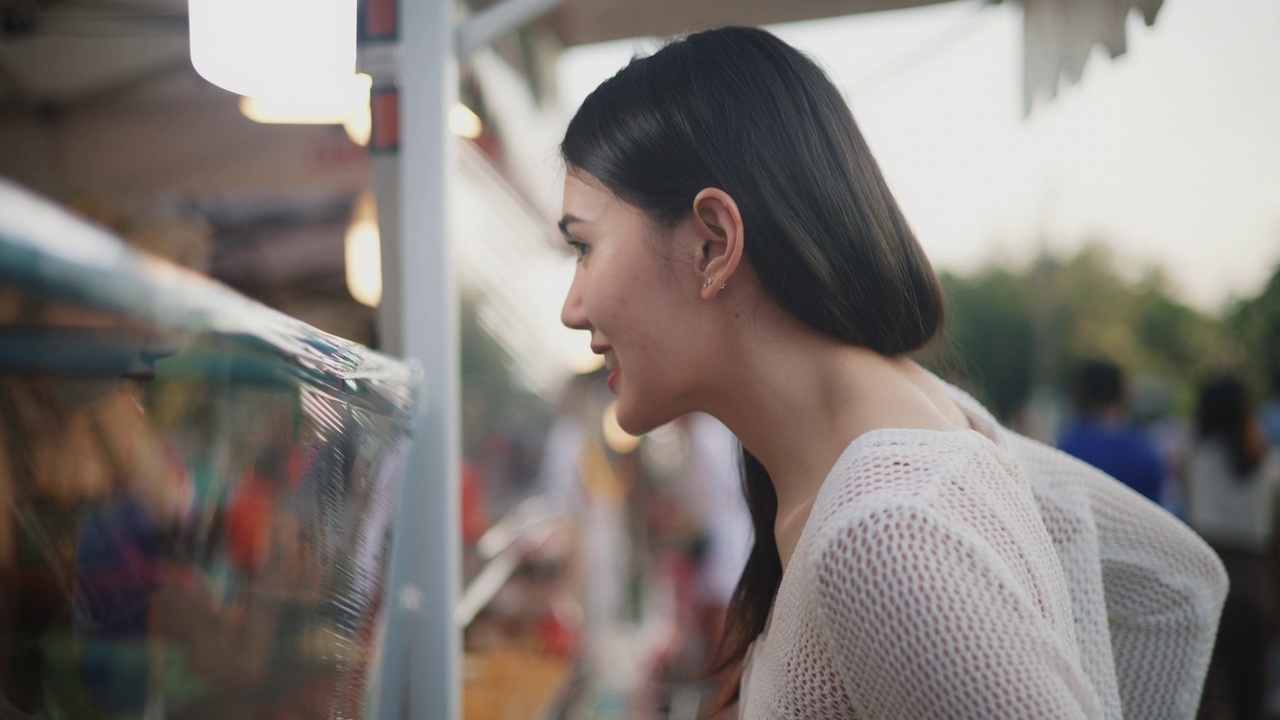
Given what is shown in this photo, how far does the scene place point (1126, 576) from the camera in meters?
1.40

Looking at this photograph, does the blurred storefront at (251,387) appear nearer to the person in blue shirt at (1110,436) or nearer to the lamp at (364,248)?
the lamp at (364,248)

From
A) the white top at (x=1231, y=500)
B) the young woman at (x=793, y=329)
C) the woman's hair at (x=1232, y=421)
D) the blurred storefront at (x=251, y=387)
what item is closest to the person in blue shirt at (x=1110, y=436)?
the white top at (x=1231, y=500)

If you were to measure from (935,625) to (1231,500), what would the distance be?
446 centimetres

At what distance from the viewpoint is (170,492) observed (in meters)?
0.82

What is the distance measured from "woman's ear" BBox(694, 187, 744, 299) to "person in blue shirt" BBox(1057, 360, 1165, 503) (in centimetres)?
354

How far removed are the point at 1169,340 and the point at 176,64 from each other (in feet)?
111

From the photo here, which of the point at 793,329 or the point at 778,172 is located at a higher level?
the point at 778,172

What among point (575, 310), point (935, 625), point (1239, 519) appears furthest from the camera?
point (1239, 519)

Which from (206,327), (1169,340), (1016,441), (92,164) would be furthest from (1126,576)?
(1169,340)

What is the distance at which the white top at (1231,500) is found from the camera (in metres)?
4.18

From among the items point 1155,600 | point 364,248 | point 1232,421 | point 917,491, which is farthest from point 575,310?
point 1232,421

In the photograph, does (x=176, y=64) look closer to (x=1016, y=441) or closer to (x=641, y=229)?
(x=641, y=229)

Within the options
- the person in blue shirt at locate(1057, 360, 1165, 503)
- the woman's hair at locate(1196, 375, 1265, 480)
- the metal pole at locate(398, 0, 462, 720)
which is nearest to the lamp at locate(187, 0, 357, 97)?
the metal pole at locate(398, 0, 462, 720)

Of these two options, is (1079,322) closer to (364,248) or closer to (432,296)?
(364,248)
